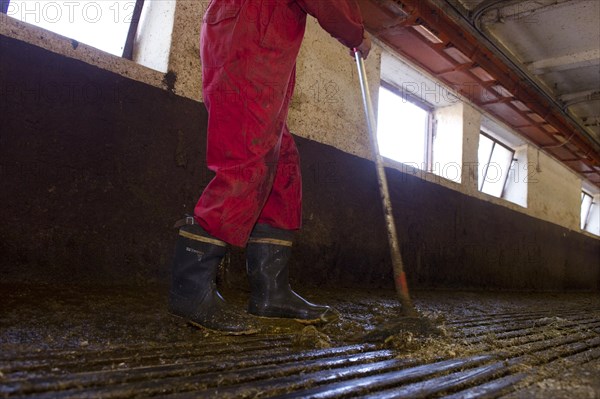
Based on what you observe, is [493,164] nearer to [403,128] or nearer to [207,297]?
[403,128]

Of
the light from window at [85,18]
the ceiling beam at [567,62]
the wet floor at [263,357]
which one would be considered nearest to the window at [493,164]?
the ceiling beam at [567,62]

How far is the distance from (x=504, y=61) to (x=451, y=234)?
5.73ft

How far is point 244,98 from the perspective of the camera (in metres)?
1.32

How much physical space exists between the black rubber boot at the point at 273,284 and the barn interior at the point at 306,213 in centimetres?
6

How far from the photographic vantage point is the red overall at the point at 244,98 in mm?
1293

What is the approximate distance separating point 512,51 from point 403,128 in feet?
4.56

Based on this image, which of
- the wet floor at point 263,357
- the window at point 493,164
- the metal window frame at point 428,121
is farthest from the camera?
the window at point 493,164

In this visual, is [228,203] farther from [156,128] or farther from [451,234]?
[451,234]

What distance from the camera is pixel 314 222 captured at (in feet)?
9.66

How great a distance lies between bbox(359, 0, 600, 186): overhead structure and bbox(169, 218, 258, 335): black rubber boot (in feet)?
8.25

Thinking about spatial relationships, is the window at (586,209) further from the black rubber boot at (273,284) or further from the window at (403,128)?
the black rubber boot at (273,284)

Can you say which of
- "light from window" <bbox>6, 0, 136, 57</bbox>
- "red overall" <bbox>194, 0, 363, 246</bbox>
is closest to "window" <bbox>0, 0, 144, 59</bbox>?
→ "light from window" <bbox>6, 0, 136, 57</bbox>

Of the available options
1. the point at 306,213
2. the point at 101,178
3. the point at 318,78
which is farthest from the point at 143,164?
the point at 318,78

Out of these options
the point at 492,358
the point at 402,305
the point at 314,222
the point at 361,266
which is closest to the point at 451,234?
the point at 361,266
